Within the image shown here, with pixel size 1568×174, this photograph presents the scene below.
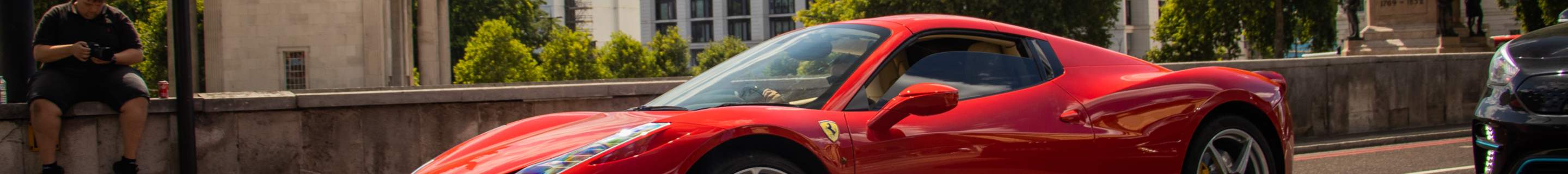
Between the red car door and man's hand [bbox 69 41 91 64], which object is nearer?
the red car door

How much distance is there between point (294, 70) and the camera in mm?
24938

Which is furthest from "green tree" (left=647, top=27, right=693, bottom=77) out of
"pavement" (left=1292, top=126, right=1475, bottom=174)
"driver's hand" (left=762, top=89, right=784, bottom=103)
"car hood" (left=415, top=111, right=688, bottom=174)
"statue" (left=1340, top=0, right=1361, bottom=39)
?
"driver's hand" (left=762, top=89, right=784, bottom=103)

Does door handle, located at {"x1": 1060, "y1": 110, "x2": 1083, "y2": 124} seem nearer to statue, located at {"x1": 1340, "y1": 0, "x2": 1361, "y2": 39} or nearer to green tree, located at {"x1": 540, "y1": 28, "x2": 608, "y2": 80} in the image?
statue, located at {"x1": 1340, "y1": 0, "x2": 1361, "y2": 39}

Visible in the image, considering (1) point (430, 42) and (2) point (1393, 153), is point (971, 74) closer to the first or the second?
(2) point (1393, 153)

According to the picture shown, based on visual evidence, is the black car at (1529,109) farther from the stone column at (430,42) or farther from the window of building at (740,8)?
the window of building at (740,8)

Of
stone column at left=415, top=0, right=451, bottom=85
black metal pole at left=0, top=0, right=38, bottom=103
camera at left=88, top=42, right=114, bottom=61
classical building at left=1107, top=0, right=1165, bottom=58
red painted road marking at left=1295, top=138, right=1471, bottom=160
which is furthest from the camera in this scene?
classical building at left=1107, top=0, right=1165, bottom=58

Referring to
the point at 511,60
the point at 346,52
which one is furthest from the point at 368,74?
the point at 511,60

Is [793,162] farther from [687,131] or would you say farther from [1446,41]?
[1446,41]

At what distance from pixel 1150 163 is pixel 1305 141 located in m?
7.21

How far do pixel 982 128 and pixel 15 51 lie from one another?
15.7 feet

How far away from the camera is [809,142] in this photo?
9.52 ft

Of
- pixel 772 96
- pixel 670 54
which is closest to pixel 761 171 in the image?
pixel 772 96

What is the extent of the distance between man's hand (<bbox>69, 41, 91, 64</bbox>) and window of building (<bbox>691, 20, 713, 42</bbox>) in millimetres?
83143

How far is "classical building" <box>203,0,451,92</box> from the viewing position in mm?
23516
